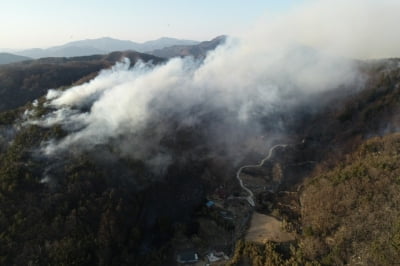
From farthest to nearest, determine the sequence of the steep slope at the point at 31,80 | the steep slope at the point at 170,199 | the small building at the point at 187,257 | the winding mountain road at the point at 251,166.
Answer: the steep slope at the point at 31,80, the winding mountain road at the point at 251,166, the small building at the point at 187,257, the steep slope at the point at 170,199

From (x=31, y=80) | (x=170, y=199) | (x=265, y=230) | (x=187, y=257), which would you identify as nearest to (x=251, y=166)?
(x=170, y=199)

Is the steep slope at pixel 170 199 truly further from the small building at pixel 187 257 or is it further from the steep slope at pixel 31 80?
the steep slope at pixel 31 80

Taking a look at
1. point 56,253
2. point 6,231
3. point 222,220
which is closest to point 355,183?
point 222,220

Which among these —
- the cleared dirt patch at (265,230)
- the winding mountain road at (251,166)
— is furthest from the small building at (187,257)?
the winding mountain road at (251,166)

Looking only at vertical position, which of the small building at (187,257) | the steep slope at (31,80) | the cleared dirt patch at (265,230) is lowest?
the cleared dirt patch at (265,230)

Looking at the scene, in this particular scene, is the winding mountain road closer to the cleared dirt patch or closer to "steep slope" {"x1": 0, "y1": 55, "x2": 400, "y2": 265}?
"steep slope" {"x1": 0, "y1": 55, "x2": 400, "y2": 265}
